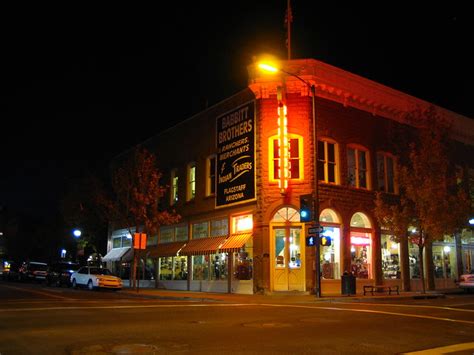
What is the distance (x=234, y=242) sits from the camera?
27.1 m

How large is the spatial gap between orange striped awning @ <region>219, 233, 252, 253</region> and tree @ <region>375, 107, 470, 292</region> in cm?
709

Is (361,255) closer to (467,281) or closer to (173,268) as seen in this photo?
(467,281)

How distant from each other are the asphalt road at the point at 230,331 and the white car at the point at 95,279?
46.6ft

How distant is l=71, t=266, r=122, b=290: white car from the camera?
3054 cm

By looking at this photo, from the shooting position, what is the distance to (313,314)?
50.3 feet

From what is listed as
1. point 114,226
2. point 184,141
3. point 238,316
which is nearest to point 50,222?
point 114,226

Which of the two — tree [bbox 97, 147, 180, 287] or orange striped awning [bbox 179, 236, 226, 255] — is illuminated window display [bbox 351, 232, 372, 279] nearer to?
orange striped awning [bbox 179, 236, 226, 255]

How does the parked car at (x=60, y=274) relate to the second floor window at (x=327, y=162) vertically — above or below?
below

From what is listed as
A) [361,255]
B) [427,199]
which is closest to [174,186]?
[361,255]

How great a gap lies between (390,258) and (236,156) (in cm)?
1067

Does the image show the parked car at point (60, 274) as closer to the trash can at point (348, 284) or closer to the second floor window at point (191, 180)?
the second floor window at point (191, 180)

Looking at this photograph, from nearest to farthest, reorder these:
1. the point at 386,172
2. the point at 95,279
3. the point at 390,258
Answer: the point at 390,258 < the point at 386,172 < the point at 95,279

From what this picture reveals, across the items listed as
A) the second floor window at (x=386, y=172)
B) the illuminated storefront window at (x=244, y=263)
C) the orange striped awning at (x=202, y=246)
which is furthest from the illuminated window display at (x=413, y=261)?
the orange striped awning at (x=202, y=246)

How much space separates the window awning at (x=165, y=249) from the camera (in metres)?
32.9
